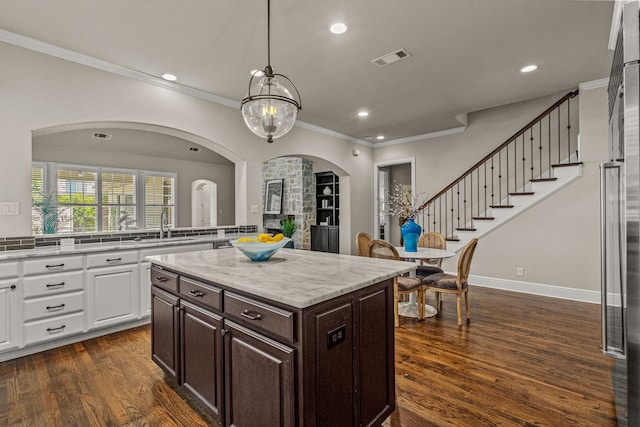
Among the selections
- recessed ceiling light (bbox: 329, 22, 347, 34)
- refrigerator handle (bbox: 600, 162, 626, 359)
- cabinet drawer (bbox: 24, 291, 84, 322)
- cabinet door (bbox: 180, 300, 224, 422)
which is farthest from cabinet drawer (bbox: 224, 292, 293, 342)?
recessed ceiling light (bbox: 329, 22, 347, 34)

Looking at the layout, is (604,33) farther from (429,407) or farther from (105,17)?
(105,17)

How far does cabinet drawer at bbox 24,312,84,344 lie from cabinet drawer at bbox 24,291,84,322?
0.05 m

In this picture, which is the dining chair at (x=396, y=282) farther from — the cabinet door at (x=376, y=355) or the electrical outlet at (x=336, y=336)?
the electrical outlet at (x=336, y=336)

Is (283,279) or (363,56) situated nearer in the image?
(283,279)

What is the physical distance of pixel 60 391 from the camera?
2.25 m

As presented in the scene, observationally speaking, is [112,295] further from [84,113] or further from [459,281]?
[459,281]

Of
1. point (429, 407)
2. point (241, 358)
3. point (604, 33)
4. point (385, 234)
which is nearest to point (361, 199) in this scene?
point (385, 234)

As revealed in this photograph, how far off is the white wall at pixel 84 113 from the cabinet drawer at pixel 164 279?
1.65 m

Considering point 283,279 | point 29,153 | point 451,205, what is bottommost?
point 283,279

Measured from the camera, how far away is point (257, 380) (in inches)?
58.3

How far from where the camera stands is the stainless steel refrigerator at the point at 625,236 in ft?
4.15

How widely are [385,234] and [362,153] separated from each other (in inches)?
87.5

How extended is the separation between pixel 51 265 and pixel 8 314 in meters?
0.47

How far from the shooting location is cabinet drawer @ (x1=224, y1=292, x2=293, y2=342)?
4.43 ft
